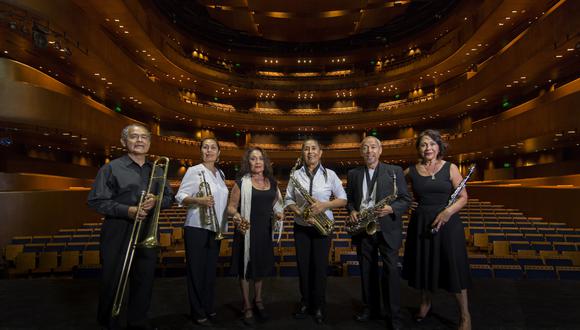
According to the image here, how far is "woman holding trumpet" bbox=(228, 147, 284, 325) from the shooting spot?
298cm

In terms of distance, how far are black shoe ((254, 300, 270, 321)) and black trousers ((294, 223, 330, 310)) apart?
33 centimetres

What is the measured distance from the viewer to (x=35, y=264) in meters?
6.55

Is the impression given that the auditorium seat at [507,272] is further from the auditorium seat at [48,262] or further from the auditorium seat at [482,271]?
the auditorium seat at [48,262]

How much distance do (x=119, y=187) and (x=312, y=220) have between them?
4.88 feet

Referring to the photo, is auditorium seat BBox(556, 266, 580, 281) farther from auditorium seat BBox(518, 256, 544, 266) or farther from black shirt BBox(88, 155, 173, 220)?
black shirt BBox(88, 155, 173, 220)

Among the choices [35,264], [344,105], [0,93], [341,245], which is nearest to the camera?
[35,264]

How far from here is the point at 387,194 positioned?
3041mm

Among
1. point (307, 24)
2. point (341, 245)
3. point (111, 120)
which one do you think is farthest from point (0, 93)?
point (307, 24)

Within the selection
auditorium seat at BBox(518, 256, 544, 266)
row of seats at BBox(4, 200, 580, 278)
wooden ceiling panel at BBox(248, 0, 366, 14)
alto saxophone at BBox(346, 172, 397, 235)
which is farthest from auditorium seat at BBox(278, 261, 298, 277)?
wooden ceiling panel at BBox(248, 0, 366, 14)

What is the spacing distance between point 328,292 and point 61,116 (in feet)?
40.0

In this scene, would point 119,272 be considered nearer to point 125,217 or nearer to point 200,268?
point 125,217

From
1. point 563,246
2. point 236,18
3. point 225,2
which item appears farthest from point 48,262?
point 236,18

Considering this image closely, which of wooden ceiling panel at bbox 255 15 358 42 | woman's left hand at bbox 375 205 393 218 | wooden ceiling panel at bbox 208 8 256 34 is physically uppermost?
wooden ceiling panel at bbox 208 8 256 34

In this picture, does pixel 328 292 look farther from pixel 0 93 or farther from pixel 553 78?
pixel 553 78
